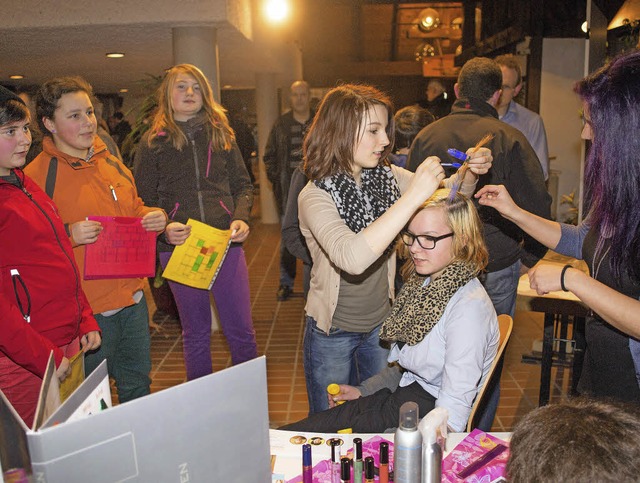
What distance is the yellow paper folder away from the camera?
10.5 feet

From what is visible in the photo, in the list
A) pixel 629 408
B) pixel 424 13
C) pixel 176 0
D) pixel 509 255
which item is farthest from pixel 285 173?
pixel 424 13

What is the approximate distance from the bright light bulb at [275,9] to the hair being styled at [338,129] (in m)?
5.18

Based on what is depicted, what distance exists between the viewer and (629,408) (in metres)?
1.05

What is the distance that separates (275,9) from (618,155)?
20.7 feet

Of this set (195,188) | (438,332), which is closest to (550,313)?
(438,332)

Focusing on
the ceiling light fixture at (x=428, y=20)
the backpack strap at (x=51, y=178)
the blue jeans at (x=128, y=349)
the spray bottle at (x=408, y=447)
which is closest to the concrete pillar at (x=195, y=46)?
the backpack strap at (x=51, y=178)

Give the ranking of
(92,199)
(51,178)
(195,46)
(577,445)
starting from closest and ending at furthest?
(577,445) < (51,178) < (92,199) < (195,46)

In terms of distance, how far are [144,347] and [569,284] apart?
2020 mm

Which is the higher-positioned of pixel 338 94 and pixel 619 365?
pixel 338 94

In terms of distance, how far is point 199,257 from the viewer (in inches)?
127

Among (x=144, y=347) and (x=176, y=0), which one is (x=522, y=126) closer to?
(x=176, y=0)

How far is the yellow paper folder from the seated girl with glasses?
1.28 metres

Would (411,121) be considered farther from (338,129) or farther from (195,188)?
(338,129)

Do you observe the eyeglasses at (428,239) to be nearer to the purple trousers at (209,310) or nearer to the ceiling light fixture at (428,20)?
the purple trousers at (209,310)
